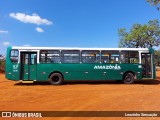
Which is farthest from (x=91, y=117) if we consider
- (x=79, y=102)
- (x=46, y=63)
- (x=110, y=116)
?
(x=46, y=63)

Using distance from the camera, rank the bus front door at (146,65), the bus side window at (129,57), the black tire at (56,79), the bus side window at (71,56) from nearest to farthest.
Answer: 1. the black tire at (56,79)
2. the bus side window at (71,56)
3. the bus side window at (129,57)
4. the bus front door at (146,65)

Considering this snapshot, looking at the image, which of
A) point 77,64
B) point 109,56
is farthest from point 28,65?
point 109,56

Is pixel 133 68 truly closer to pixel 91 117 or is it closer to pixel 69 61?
pixel 69 61

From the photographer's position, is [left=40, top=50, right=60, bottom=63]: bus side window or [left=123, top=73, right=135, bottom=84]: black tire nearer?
[left=40, top=50, right=60, bottom=63]: bus side window

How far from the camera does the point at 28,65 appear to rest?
59.8 ft

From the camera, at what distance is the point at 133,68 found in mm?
19391

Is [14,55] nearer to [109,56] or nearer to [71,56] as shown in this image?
[71,56]

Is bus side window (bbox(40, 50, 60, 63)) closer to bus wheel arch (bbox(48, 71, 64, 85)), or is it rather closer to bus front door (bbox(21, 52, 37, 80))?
bus front door (bbox(21, 52, 37, 80))

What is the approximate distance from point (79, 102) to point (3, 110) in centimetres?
316

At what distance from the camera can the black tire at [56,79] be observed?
18.5 metres

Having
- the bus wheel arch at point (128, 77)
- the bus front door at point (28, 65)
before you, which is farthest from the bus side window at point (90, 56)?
the bus front door at point (28, 65)

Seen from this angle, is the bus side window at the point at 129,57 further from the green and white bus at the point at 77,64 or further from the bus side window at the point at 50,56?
the bus side window at the point at 50,56

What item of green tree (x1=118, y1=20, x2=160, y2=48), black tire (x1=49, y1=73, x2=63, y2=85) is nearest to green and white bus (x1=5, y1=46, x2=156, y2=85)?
black tire (x1=49, y1=73, x2=63, y2=85)

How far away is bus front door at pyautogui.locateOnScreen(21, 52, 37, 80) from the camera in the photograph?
18.1 metres
